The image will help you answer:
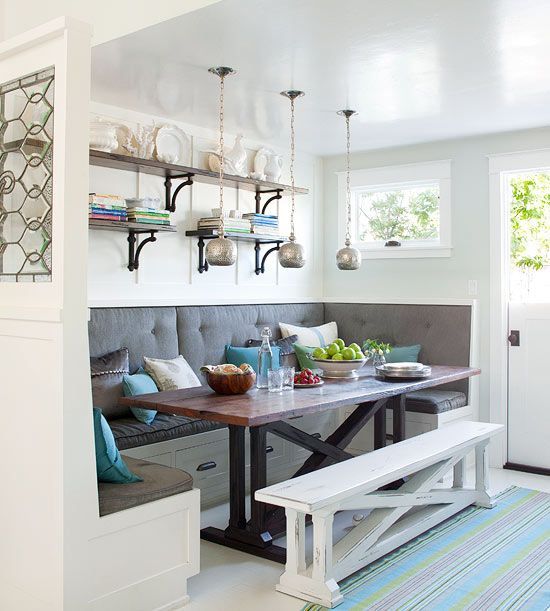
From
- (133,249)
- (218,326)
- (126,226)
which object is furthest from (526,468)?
(126,226)

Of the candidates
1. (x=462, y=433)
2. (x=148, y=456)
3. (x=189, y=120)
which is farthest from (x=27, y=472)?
(x=189, y=120)

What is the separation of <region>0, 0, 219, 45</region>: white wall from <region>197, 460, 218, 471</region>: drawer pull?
222 cm

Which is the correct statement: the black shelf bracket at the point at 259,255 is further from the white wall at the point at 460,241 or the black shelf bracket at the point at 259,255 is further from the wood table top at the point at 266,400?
the wood table top at the point at 266,400

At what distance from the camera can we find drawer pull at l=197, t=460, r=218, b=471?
4.07 m

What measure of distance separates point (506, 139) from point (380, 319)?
1591 millimetres

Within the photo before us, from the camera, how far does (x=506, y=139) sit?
17.2 ft

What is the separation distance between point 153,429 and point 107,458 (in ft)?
3.73

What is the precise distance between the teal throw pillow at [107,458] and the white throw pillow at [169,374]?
134cm

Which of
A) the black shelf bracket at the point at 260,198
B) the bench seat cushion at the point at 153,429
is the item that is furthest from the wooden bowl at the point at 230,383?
the black shelf bracket at the point at 260,198

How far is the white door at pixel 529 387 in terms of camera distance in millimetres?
5113

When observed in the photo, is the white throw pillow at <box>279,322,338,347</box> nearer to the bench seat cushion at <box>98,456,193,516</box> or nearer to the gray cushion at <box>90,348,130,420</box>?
the gray cushion at <box>90,348,130,420</box>

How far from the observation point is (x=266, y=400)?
3324 mm

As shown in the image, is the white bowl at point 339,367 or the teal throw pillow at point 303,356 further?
the teal throw pillow at point 303,356

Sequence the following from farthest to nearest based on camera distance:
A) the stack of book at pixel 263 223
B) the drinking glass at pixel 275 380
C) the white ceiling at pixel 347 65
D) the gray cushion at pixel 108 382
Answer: the stack of book at pixel 263 223 → the gray cushion at pixel 108 382 → the drinking glass at pixel 275 380 → the white ceiling at pixel 347 65
